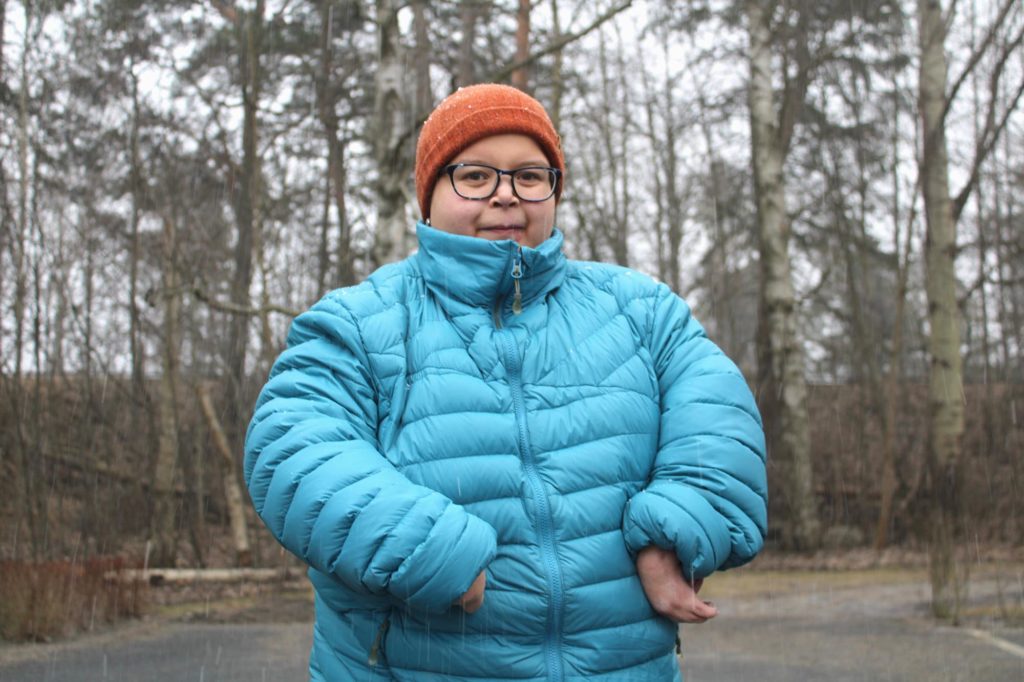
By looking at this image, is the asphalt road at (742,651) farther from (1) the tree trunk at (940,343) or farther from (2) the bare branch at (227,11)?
(2) the bare branch at (227,11)

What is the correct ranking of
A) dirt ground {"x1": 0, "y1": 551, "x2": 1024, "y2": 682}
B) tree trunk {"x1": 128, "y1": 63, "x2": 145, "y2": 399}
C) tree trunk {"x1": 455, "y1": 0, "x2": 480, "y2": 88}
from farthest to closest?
tree trunk {"x1": 455, "y1": 0, "x2": 480, "y2": 88} < tree trunk {"x1": 128, "y1": 63, "x2": 145, "y2": 399} < dirt ground {"x1": 0, "y1": 551, "x2": 1024, "y2": 682}

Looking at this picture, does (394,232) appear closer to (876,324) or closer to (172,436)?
(172,436)

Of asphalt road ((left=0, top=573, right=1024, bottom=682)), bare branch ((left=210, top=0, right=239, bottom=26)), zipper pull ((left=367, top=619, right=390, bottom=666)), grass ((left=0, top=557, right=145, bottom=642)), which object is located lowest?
asphalt road ((left=0, top=573, right=1024, bottom=682))

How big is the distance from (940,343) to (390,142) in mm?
4869

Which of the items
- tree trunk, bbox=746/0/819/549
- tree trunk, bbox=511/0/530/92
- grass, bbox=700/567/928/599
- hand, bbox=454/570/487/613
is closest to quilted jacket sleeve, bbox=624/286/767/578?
hand, bbox=454/570/487/613

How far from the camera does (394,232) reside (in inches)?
355

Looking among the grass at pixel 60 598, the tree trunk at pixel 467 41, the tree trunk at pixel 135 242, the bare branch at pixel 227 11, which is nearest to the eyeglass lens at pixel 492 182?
the grass at pixel 60 598

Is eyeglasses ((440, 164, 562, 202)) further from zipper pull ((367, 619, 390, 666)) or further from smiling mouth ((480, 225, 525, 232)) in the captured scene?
zipper pull ((367, 619, 390, 666))

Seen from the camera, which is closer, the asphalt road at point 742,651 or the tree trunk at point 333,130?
the asphalt road at point 742,651

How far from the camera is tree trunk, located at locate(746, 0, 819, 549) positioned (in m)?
12.9

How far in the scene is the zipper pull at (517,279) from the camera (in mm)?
2219

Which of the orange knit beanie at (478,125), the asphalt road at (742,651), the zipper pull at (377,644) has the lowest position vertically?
the asphalt road at (742,651)

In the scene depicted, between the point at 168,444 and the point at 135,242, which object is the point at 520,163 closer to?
the point at 135,242

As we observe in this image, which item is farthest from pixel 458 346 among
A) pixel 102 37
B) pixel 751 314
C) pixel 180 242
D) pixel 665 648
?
pixel 751 314
